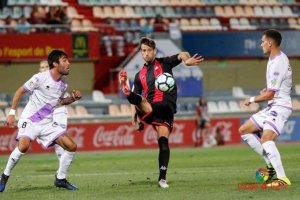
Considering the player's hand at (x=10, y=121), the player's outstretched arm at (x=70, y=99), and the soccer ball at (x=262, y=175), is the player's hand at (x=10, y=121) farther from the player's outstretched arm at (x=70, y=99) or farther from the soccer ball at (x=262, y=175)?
the soccer ball at (x=262, y=175)

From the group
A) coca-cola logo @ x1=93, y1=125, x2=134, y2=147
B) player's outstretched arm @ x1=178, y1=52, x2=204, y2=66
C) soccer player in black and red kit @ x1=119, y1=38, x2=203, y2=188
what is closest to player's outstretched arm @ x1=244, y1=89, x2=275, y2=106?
player's outstretched arm @ x1=178, y1=52, x2=204, y2=66

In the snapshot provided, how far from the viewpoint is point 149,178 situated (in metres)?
14.7

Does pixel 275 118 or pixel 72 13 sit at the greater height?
pixel 72 13

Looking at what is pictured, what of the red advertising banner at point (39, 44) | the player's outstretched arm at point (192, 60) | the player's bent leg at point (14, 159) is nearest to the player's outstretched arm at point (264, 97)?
the player's outstretched arm at point (192, 60)

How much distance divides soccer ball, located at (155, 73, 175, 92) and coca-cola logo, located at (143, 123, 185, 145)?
15061 mm

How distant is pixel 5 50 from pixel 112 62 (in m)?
3.94

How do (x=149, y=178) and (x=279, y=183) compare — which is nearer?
(x=279, y=183)

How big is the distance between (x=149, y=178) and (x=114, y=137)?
13307mm

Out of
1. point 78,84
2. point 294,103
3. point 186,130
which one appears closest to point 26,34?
point 78,84

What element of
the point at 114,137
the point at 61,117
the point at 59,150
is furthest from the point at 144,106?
the point at 114,137

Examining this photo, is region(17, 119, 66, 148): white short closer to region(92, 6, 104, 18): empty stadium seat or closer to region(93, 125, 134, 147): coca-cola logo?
region(93, 125, 134, 147): coca-cola logo

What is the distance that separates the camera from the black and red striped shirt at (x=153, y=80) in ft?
42.8

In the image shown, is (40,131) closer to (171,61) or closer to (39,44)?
(171,61)

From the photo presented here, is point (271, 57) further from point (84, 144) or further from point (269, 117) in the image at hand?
point (84, 144)
